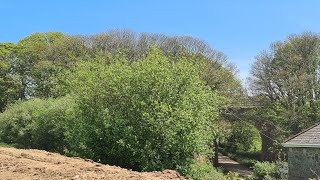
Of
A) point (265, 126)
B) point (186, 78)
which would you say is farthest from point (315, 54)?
point (186, 78)

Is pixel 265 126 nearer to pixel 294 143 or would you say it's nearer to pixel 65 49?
pixel 294 143

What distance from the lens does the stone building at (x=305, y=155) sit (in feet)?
55.7

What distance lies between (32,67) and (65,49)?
601cm

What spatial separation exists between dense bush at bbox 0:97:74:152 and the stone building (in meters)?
10.1

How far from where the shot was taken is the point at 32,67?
45.7 meters

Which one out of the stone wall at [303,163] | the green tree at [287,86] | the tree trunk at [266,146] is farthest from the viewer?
the tree trunk at [266,146]

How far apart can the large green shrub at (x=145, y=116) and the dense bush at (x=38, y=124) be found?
107 inches

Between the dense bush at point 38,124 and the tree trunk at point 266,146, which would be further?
the tree trunk at point 266,146

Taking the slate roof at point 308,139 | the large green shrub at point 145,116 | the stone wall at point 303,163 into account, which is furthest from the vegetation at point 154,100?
the slate roof at point 308,139

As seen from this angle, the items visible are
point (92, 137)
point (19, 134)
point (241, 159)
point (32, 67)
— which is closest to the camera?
point (92, 137)

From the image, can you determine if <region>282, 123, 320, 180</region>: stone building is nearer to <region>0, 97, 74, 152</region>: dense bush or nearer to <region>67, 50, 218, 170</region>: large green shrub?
<region>67, 50, 218, 170</region>: large green shrub

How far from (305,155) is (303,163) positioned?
13.9 inches

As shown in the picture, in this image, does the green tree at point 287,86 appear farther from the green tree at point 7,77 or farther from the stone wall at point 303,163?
the green tree at point 7,77

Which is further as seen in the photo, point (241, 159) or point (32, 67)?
point (32, 67)
